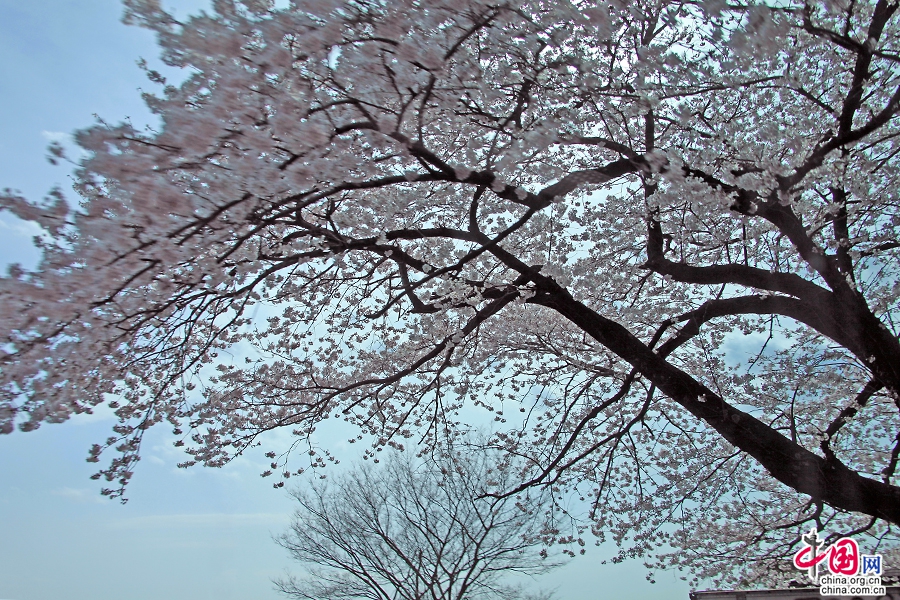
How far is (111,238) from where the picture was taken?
2.00m

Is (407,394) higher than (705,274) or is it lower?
lower

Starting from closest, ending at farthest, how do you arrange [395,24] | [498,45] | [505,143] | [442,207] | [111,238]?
[111,238] < [395,24] < [498,45] < [505,143] < [442,207]

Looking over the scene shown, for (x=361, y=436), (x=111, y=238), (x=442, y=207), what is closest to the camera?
(x=111, y=238)

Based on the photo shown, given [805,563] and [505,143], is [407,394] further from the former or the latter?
[805,563]

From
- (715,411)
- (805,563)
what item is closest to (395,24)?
(715,411)

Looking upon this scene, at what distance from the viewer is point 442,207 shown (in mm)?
5211

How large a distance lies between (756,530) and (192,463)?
6658 millimetres

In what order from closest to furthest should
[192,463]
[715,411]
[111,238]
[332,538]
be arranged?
1. [111,238]
2. [715,411]
3. [192,463]
4. [332,538]

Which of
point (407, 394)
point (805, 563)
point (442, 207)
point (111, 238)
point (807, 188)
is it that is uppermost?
point (807, 188)

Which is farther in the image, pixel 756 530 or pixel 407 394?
pixel 756 530

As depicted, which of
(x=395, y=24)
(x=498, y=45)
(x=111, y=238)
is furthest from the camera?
(x=498, y=45)

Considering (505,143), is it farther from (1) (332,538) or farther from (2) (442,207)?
(1) (332,538)

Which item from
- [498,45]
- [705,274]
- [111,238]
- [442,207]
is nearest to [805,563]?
[705,274]

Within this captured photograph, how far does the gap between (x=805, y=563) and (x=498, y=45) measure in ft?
18.0
